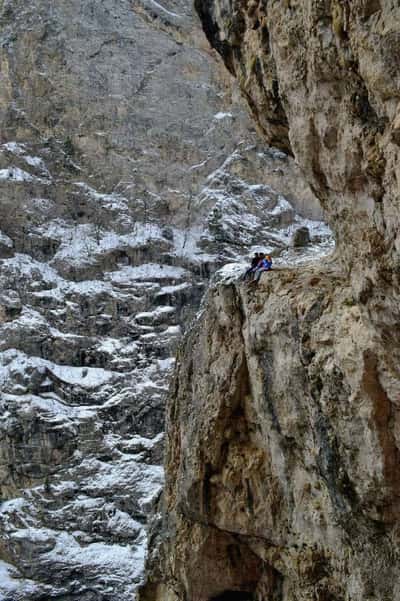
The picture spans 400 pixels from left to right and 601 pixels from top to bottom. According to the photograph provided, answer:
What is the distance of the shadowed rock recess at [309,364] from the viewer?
6094 millimetres

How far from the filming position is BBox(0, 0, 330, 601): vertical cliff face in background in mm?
34656

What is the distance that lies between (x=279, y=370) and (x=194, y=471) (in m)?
2.86

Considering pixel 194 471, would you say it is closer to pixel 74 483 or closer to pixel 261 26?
pixel 261 26

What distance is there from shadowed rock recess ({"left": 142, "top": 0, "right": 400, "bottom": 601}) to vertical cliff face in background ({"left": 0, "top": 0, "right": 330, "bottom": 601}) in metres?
23.2

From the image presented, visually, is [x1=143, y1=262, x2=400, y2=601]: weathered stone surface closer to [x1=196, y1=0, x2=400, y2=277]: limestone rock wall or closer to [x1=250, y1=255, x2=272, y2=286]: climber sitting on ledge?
[x1=250, y1=255, x2=272, y2=286]: climber sitting on ledge

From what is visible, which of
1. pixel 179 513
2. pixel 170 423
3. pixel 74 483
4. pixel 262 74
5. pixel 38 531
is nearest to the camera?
pixel 262 74

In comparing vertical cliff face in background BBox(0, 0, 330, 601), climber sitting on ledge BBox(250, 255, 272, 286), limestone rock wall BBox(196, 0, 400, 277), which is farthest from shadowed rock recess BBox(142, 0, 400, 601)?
vertical cliff face in background BBox(0, 0, 330, 601)

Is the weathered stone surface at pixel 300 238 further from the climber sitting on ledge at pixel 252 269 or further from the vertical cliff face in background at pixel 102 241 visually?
the vertical cliff face in background at pixel 102 241

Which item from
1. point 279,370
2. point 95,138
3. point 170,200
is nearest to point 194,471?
point 279,370

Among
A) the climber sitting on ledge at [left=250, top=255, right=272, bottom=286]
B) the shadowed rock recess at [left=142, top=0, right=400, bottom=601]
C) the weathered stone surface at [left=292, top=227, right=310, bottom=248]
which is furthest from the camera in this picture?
the weathered stone surface at [left=292, top=227, right=310, bottom=248]

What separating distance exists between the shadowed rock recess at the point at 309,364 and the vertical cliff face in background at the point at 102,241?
76.1 feet

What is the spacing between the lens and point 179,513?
1152cm

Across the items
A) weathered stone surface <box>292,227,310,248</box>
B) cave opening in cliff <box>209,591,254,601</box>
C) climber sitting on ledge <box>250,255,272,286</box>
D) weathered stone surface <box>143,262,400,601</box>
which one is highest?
weathered stone surface <box>292,227,310,248</box>

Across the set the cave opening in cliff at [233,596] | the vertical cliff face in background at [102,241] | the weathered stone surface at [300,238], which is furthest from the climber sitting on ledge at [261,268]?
the vertical cliff face in background at [102,241]
